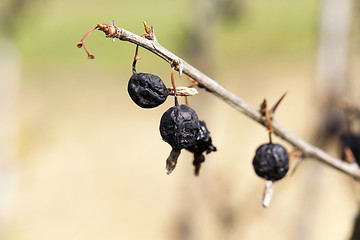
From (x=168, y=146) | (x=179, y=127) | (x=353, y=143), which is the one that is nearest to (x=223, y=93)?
(x=179, y=127)

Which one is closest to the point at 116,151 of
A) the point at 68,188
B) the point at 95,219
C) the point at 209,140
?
the point at 68,188

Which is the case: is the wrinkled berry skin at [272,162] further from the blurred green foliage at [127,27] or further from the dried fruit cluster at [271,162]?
the blurred green foliage at [127,27]

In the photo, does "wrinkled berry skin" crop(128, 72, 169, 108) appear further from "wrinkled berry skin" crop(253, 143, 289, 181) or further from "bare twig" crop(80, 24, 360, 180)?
"wrinkled berry skin" crop(253, 143, 289, 181)

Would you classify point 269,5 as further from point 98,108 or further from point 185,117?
point 185,117

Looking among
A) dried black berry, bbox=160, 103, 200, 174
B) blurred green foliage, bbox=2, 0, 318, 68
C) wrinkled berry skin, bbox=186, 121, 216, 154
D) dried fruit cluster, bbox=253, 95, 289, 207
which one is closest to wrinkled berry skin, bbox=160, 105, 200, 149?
dried black berry, bbox=160, 103, 200, 174

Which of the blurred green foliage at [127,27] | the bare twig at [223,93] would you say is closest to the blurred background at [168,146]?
the blurred green foliage at [127,27]
